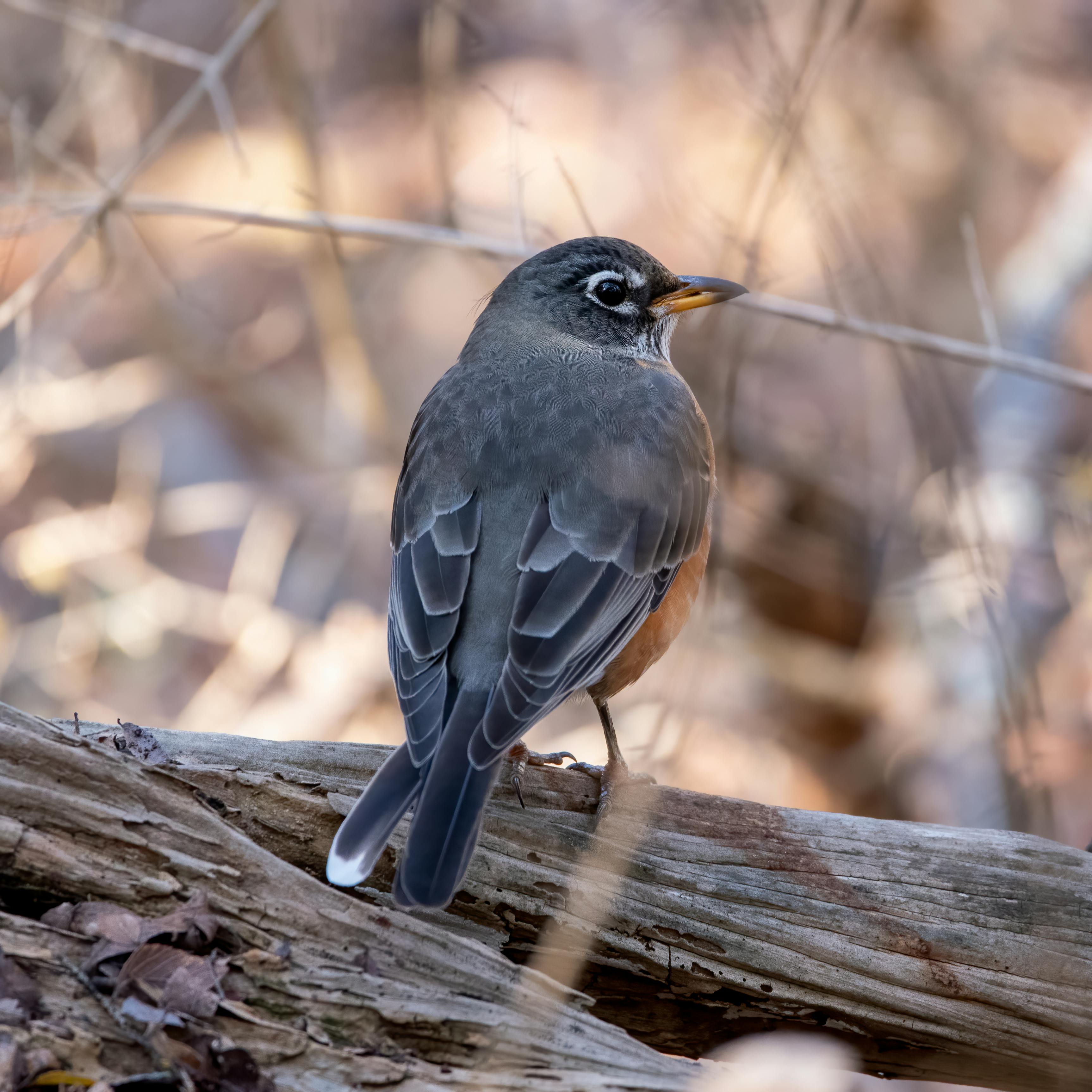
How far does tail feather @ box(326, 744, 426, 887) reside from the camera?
9.36ft

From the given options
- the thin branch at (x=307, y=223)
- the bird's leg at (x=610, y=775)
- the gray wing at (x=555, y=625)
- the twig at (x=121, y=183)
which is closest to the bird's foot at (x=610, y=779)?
the bird's leg at (x=610, y=775)

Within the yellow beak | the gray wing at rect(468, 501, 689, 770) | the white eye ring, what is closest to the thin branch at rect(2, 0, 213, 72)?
the white eye ring

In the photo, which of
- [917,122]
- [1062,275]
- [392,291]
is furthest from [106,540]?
[917,122]

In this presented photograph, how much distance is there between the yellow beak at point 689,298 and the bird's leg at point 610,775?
66.5 inches

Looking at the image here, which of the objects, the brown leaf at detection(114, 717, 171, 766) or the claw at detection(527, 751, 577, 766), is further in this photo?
the claw at detection(527, 751, 577, 766)

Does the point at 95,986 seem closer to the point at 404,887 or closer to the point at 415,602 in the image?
the point at 404,887

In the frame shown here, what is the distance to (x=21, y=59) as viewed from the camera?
9.97m

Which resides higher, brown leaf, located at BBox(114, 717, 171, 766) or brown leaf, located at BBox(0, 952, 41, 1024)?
brown leaf, located at BBox(114, 717, 171, 766)

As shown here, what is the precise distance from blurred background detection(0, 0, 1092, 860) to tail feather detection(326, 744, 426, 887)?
2.24m

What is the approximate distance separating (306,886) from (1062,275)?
731 cm

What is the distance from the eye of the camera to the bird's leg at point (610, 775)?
3693 mm

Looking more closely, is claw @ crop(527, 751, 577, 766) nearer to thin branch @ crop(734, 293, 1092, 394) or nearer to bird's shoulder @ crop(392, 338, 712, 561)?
bird's shoulder @ crop(392, 338, 712, 561)

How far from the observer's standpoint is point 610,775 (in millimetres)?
3762

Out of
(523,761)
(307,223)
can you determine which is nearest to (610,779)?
(523,761)
